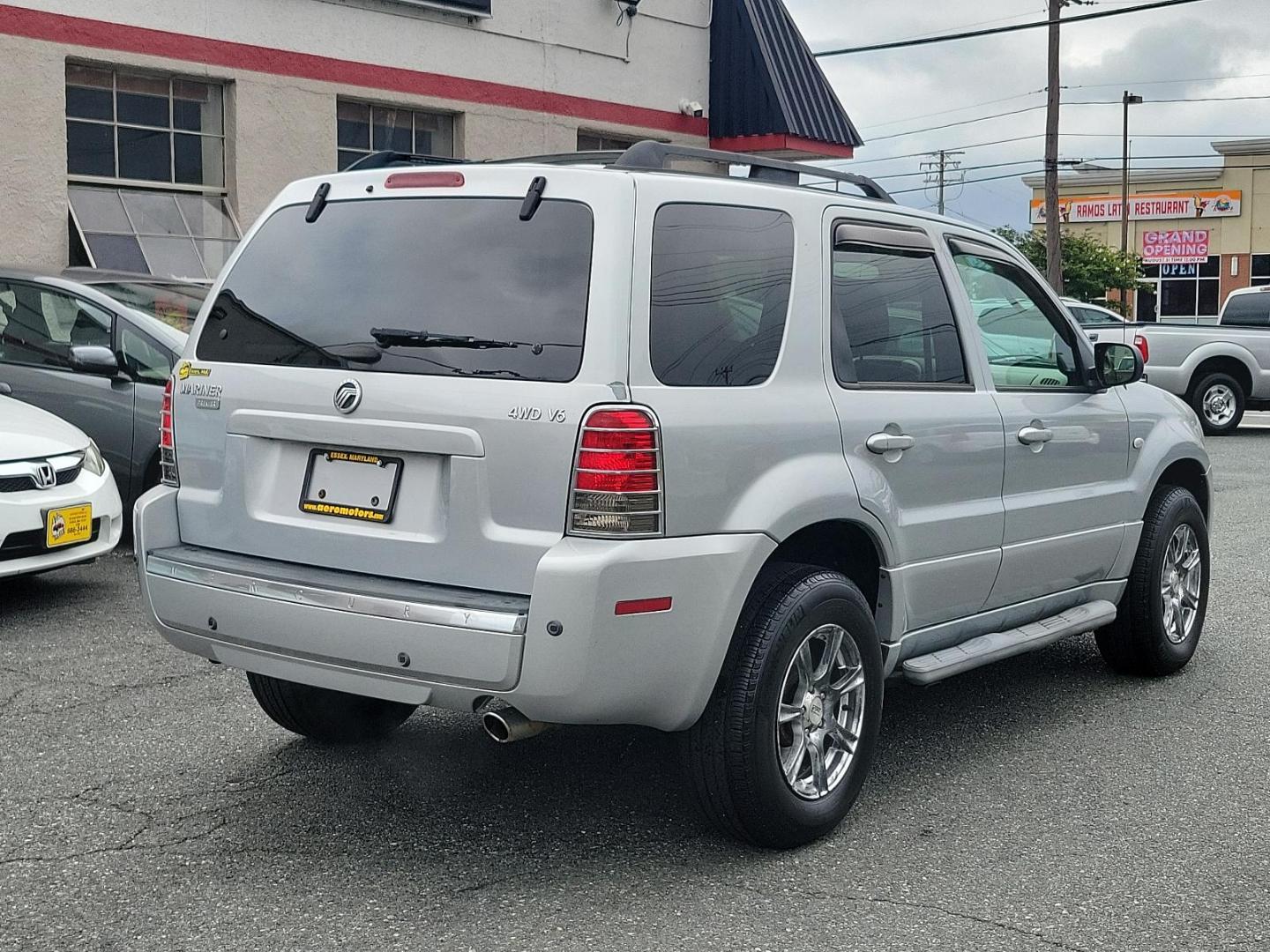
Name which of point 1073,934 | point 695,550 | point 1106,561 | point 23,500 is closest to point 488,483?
point 695,550

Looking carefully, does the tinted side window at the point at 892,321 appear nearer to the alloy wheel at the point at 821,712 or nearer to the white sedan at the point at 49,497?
the alloy wheel at the point at 821,712

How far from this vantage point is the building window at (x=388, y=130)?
52.9 ft

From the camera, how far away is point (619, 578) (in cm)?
371

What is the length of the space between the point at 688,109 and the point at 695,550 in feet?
52.7

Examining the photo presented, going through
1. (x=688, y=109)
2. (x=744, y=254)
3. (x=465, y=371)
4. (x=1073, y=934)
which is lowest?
(x=1073, y=934)

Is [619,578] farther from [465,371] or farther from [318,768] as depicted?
Answer: [318,768]

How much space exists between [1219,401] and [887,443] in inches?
631

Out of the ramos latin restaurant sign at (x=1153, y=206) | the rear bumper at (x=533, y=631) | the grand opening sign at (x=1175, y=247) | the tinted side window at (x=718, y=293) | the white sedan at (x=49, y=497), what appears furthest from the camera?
the grand opening sign at (x=1175, y=247)

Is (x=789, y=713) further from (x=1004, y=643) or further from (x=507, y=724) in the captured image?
(x=1004, y=643)

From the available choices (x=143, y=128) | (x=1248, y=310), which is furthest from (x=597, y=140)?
(x=1248, y=310)

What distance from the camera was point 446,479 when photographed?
3.92 meters

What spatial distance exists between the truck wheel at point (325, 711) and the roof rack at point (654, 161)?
69.2 inches

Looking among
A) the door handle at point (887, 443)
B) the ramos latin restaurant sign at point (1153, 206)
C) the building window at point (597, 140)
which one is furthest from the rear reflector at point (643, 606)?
the ramos latin restaurant sign at point (1153, 206)

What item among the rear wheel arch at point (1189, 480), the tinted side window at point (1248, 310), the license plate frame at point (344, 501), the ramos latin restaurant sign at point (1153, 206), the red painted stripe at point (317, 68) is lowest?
the rear wheel arch at point (1189, 480)
